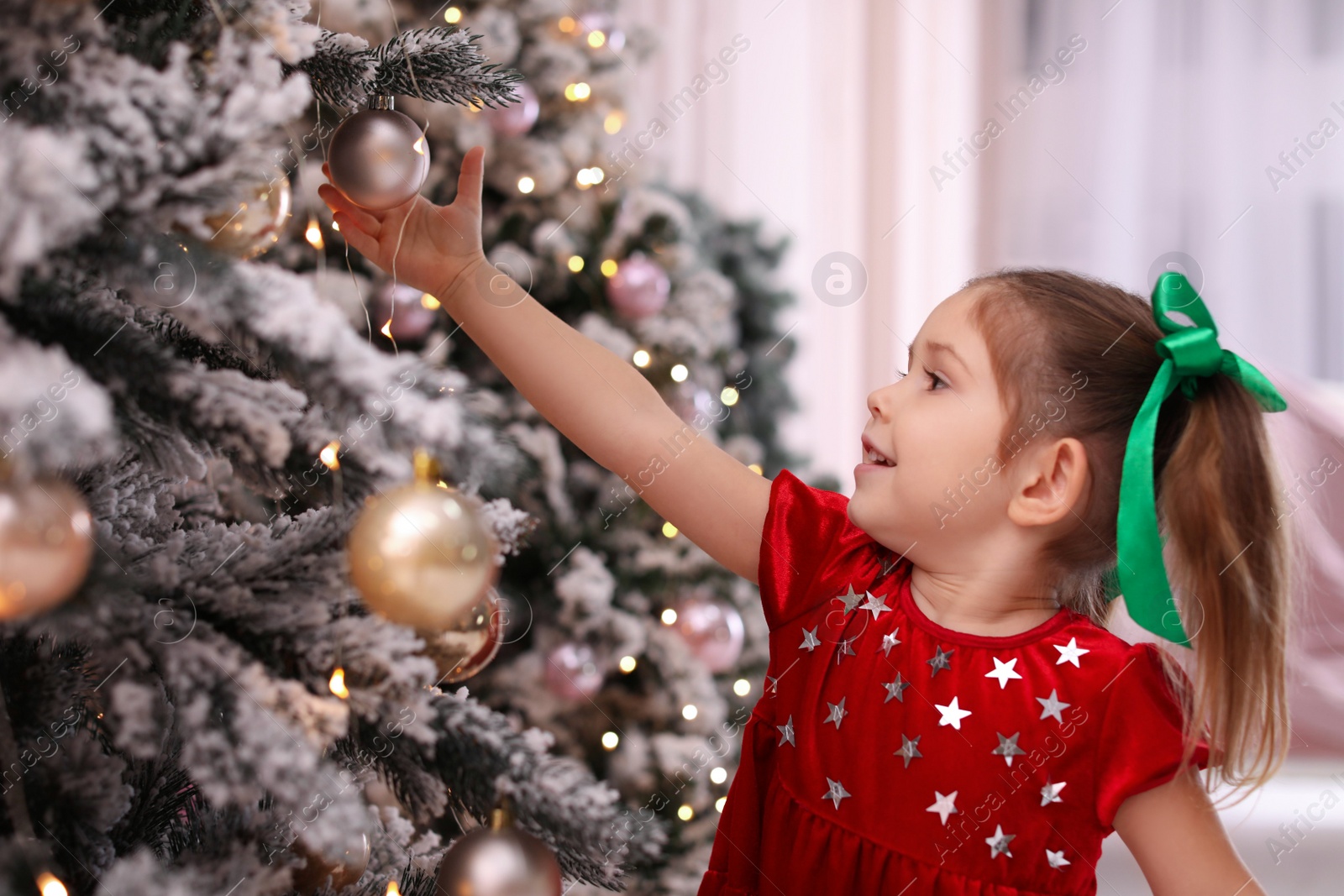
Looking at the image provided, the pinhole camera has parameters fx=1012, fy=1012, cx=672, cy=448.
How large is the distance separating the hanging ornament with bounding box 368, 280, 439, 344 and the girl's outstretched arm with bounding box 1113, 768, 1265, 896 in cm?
108

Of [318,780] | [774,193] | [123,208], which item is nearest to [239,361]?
[123,208]

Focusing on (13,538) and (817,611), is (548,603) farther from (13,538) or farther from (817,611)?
(13,538)

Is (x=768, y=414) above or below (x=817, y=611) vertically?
below

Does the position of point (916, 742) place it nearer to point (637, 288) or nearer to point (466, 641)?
point (466, 641)

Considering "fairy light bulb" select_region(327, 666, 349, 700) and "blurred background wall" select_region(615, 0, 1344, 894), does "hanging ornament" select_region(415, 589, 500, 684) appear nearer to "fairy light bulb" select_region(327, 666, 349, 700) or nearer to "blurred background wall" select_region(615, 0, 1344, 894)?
"fairy light bulb" select_region(327, 666, 349, 700)

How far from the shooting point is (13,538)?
0.48 meters

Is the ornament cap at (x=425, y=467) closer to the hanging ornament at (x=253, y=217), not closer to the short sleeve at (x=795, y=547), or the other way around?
the hanging ornament at (x=253, y=217)

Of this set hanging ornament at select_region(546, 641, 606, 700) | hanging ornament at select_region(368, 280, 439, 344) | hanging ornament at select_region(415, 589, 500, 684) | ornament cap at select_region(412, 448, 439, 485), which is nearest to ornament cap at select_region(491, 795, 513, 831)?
hanging ornament at select_region(415, 589, 500, 684)

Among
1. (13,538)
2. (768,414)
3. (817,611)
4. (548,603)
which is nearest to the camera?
(13,538)

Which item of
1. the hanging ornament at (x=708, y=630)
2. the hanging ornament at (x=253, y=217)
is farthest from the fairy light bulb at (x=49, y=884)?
the hanging ornament at (x=708, y=630)

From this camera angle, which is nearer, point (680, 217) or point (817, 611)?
point (817, 611)

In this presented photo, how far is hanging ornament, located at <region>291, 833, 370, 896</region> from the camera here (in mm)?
597

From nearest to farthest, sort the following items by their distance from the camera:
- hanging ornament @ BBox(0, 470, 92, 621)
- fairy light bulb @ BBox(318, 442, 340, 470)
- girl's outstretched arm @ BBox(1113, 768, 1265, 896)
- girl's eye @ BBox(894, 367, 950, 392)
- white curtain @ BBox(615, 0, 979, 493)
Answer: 1. hanging ornament @ BBox(0, 470, 92, 621)
2. fairy light bulb @ BBox(318, 442, 340, 470)
3. girl's outstretched arm @ BBox(1113, 768, 1265, 896)
4. girl's eye @ BBox(894, 367, 950, 392)
5. white curtain @ BBox(615, 0, 979, 493)

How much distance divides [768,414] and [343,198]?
1.14 m
